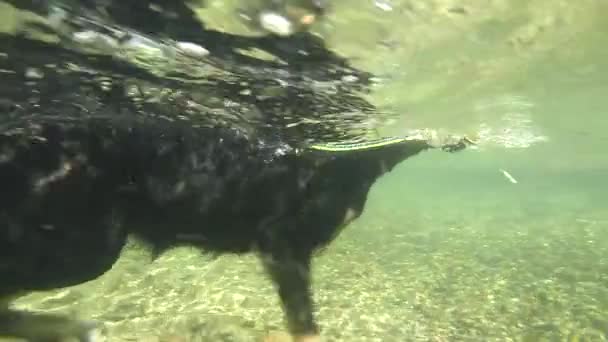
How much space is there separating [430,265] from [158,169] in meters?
9.63

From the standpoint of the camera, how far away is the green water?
6406 mm

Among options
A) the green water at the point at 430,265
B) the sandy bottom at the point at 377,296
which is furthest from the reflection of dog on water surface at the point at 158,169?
the green water at the point at 430,265

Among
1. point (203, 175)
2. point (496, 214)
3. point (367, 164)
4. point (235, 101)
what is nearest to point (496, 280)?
point (367, 164)

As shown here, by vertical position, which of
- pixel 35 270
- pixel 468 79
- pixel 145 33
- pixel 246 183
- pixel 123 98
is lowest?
pixel 35 270

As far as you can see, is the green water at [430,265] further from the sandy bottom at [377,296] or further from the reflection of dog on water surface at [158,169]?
the reflection of dog on water surface at [158,169]

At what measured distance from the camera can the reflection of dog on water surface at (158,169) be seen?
3.64 meters

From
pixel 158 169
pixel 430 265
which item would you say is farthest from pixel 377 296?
pixel 158 169

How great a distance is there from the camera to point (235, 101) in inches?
298

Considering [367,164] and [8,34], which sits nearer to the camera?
[8,34]

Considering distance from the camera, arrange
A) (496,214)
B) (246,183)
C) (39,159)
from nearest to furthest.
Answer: (39,159), (246,183), (496,214)

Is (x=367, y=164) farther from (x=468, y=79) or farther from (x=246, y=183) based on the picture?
(x=468, y=79)

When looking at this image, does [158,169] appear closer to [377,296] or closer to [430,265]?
[377,296]

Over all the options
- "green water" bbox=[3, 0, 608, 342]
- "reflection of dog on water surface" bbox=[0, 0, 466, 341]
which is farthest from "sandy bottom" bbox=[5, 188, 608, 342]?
"reflection of dog on water surface" bbox=[0, 0, 466, 341]

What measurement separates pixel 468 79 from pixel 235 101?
6783 mm
